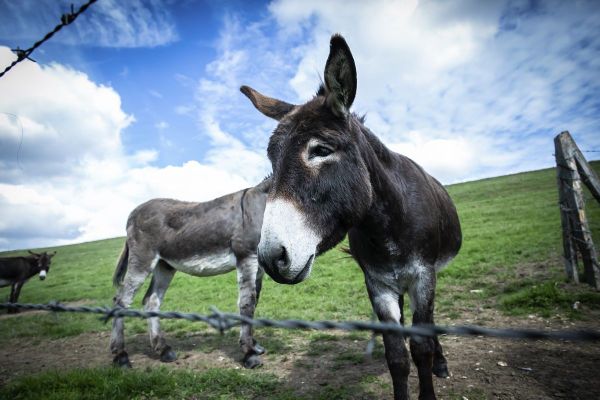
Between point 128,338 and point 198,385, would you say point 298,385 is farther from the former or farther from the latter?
point 128,338

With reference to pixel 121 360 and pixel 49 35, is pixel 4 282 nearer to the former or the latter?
pixel 121 360

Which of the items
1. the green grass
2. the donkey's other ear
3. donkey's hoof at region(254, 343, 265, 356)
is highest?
the donkey's other ear

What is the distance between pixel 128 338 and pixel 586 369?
27.4 ft

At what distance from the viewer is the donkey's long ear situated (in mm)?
2367

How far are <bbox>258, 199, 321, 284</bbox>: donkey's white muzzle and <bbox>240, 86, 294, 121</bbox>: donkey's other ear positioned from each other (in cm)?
137

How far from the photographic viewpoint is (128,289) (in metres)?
5.79

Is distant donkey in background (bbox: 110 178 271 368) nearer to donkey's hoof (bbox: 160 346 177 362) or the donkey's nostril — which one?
donkey's hoof (bbox: 160 346 177 362)

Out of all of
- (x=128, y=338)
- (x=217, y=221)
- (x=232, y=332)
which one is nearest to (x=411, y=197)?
(x=217, y=221)

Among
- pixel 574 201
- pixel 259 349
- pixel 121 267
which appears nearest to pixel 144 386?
pixel 259 349

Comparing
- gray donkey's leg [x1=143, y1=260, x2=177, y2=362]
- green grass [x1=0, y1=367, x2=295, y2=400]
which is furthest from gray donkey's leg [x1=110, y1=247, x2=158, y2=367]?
green grass [x1=0, y1=367, x2=295, y2=400]

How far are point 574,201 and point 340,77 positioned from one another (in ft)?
23.3

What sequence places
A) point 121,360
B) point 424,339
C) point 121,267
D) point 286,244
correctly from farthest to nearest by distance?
1. point 121,267
2. point 121,360
3. point 424,339
4. point 286,244

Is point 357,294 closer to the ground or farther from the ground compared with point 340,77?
closer to the ground

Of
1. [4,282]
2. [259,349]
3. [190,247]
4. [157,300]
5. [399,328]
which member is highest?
[190,247]
